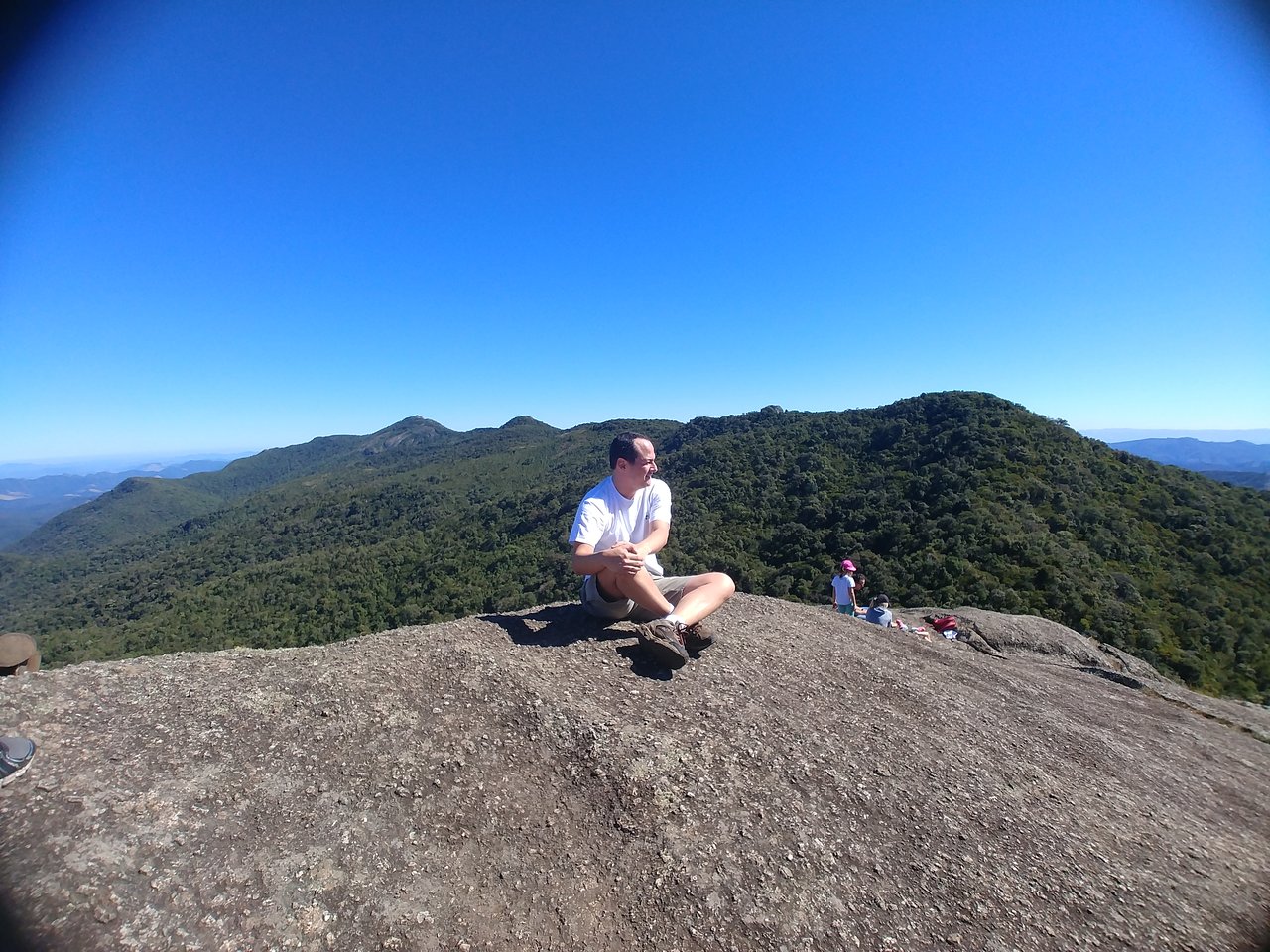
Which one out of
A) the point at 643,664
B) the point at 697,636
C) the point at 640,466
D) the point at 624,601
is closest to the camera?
the point at 640,466

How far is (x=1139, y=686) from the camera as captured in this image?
409 inches

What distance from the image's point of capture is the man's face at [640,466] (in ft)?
20.7

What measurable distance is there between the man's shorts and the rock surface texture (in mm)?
300

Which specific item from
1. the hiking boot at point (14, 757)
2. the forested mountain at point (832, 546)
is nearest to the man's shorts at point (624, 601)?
A: the hiking boot at point (14, 757)

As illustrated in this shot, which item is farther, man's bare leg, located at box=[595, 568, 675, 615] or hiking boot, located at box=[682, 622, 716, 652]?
hiking boot, located at box=[682, 622, 716, 652]

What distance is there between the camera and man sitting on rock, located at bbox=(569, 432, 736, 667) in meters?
5.97

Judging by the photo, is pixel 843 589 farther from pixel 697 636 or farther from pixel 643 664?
pixel 643 664

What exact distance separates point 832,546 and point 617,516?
4166 cm

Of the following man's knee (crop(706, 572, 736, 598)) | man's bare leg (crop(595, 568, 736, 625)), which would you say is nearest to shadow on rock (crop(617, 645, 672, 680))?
man's bare leg (crop(595, 568, 736, 625))

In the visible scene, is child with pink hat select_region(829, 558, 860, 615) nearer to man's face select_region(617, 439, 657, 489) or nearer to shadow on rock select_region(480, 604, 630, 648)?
shadow on rock select_region(480, 604, 630, 648)

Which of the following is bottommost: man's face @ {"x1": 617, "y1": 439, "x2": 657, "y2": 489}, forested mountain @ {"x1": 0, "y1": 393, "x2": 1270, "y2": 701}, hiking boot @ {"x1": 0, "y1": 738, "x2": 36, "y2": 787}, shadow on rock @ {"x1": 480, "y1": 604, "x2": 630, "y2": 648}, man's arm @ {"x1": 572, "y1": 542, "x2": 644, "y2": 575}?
forested mountain @ {"x1": 0, "y1": 393, "x2": 1270, "y2": 701}

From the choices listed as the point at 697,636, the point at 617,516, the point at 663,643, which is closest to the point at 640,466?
the point at 617,516

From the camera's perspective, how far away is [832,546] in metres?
44.1

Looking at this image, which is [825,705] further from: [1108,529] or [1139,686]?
[1108,529]
